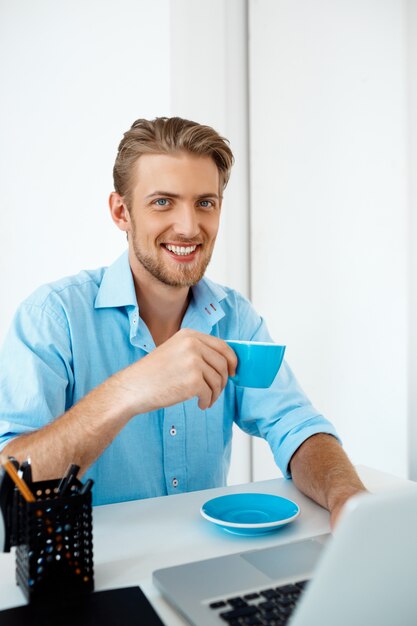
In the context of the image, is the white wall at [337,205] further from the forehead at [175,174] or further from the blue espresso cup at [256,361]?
the blue espresso cup at [256,361]

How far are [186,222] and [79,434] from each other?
2.13 feet

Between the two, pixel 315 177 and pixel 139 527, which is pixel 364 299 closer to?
pixel 315 177

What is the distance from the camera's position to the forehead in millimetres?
1524

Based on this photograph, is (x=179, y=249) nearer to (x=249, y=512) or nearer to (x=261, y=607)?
(x=249, y=512)

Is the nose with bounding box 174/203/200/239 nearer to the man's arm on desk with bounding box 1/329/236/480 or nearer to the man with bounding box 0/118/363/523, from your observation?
the man with bounding box 0/118/363/523

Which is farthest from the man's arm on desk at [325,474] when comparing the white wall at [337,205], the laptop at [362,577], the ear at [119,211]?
the ear at [119,211]

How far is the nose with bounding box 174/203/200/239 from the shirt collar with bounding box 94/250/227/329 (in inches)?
6.5

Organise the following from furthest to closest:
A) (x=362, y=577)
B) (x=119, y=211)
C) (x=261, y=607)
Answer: (x=119, y=211) → (x=261, y=607) → (x=362, y=577)

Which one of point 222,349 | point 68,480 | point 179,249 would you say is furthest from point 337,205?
point 68,480

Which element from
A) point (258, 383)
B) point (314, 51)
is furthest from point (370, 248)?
point (258, 383)

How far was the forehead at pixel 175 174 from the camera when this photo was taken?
1.52 metres

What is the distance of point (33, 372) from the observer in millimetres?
1268

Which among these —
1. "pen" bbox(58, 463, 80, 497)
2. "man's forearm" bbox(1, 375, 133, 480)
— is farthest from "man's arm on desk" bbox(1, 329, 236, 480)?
"pen" bbox(58, 463, 80, 497)

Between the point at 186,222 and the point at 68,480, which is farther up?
the point at 186,222
